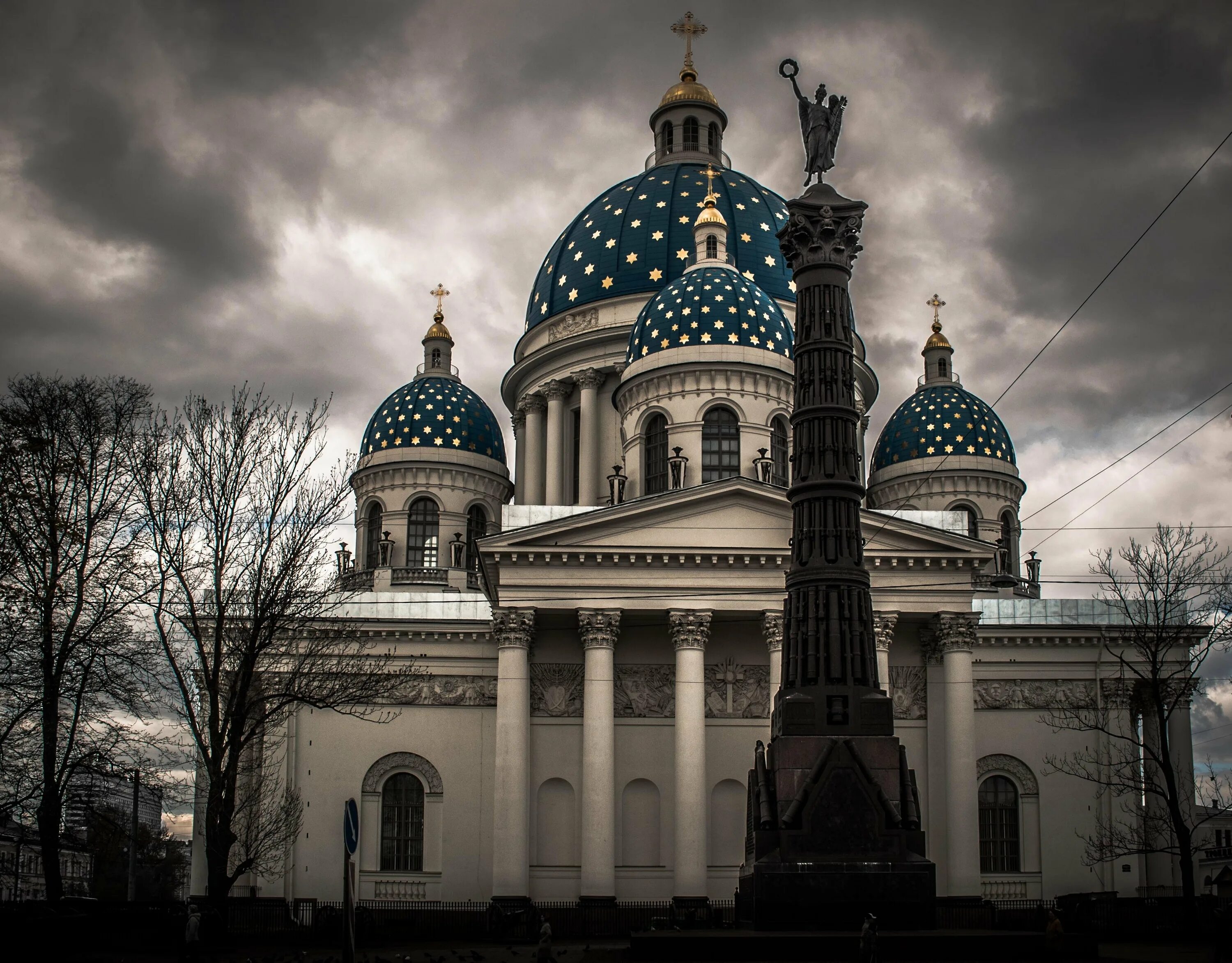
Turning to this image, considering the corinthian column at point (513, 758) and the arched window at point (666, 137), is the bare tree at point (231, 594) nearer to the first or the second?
the corinthian column at point (513, 758)

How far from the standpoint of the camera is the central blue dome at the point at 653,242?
5281 centimetres

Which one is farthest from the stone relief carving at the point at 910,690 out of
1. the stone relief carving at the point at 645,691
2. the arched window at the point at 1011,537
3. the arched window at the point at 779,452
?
the arched window at the point at 1011,537

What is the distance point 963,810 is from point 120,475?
861 inches

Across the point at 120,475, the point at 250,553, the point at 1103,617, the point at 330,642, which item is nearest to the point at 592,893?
the point at 330,642

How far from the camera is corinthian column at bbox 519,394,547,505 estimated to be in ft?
176

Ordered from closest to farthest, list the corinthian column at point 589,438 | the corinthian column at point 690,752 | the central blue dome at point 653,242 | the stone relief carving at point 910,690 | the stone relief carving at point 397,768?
the corinthian column at point 690,752 < the stone relief carving at point 910,690 < the stone relief carving at point 397,768 < the corinthian column at point 589,438 < the central blue dome at point 653,242

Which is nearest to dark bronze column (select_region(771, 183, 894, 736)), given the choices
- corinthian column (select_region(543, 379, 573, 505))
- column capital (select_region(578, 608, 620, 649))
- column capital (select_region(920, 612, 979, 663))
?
column capital (select_region(578, 608, 620, 649))

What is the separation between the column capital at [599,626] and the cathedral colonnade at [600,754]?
0.07ft

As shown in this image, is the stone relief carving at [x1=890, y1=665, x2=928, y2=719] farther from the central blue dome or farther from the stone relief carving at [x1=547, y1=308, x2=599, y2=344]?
the stone relief carving at [x1=547, y1=308, x2=599, y2=344]

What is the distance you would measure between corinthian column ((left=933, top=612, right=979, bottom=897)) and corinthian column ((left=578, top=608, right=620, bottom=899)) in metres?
8.48

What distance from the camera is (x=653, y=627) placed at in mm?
38781

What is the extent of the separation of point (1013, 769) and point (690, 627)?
12.1m

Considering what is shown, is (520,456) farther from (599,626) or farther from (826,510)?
(826,510)

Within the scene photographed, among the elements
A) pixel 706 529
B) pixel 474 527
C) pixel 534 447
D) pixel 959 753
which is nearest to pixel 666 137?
pixel 534 447
